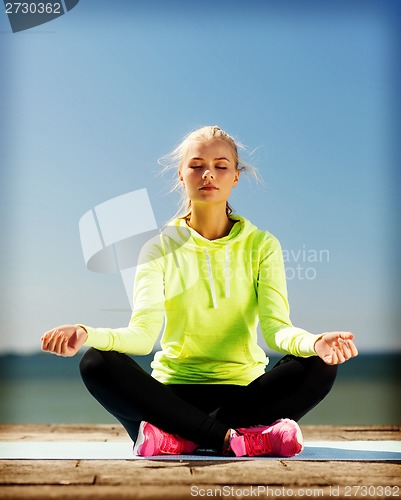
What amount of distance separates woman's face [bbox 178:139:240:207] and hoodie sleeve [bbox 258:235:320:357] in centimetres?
21

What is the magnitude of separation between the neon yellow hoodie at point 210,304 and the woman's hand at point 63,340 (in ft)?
0.85

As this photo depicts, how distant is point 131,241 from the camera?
224cm

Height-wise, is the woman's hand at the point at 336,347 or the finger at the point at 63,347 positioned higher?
the finger at the point at 63,347

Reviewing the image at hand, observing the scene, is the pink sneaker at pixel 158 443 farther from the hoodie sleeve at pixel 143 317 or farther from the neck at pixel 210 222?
the neck at pixel 210 222

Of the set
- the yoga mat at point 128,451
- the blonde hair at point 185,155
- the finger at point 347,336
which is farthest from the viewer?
the blonde hair at point 185,155

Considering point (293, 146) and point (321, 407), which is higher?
point (293, 146)

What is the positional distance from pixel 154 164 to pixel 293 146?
2.10m

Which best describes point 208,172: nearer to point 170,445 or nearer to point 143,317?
point 143,317

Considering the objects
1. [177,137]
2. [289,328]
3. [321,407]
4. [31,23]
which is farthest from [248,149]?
[321,407]

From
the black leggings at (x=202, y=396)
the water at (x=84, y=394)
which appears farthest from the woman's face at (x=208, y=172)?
the water at (x=84, y=394)

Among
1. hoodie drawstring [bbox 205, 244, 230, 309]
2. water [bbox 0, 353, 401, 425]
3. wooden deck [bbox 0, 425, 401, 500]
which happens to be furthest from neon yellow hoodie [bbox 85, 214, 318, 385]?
water [bbox 0, 353, 401, 425]

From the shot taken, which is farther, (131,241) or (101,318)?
(101,318)

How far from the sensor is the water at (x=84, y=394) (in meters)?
4.93

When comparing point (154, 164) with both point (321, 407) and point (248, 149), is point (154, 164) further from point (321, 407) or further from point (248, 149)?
point (321, 407)
